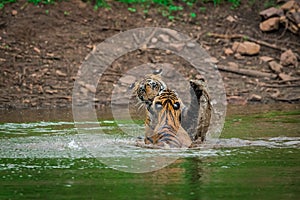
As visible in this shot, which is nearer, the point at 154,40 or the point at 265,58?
the point at 265,58

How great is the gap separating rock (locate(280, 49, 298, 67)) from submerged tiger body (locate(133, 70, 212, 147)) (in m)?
7.12

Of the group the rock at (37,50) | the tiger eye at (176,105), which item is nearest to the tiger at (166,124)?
the tiger eye at (176,105)

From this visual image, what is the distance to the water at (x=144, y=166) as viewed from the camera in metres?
6.23

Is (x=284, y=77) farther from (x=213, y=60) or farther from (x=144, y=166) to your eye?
(x=144, y=166)

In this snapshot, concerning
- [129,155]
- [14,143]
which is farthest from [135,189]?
[14,143]

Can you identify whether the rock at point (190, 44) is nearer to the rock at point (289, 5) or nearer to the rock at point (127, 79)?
the rock at point (127, 79)

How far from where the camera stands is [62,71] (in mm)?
15555

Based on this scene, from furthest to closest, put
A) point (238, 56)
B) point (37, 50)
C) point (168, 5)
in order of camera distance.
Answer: point (168, 5)
point (238, 56)
point (37, 50)

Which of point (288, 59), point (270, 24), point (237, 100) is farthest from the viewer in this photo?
point (270, 24)

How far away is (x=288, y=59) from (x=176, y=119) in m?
7.45

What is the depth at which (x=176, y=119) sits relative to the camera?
29.0 feet

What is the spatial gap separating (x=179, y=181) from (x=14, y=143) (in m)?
3.21

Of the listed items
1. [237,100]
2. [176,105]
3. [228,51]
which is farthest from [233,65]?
[176,105]

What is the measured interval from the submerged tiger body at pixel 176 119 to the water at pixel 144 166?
216 mm
